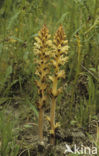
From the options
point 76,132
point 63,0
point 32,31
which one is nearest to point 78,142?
point 76,132

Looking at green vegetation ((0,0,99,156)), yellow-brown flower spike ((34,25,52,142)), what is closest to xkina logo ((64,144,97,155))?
green vegetation ((0,0,99,156))

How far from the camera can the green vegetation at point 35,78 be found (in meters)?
2.19

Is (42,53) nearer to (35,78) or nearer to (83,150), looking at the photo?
(35,78)

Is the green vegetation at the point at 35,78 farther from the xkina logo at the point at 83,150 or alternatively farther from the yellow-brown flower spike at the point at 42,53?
the yellow-brown flower spike at the point at 42,53

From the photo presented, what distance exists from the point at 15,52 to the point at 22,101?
0.60m

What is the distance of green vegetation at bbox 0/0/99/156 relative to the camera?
2186mm

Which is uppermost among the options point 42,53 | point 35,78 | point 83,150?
point 42,53

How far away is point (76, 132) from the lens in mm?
Result: 2195

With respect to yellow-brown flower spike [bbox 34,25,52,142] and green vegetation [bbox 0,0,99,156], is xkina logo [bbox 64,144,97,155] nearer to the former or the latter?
green vegetation [bbox 0,0,99,156]

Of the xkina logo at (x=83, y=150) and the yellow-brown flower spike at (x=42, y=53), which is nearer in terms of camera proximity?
the yellow-brown flower spike at (x=42, y=53)

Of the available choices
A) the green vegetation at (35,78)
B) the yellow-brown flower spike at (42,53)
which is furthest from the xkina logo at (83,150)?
the yellow-brown flower spike at (42,53)

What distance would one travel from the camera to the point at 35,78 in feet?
7.81

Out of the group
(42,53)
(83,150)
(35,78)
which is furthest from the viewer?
(35,78)

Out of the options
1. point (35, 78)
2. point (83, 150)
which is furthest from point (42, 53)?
point (83, 150)
